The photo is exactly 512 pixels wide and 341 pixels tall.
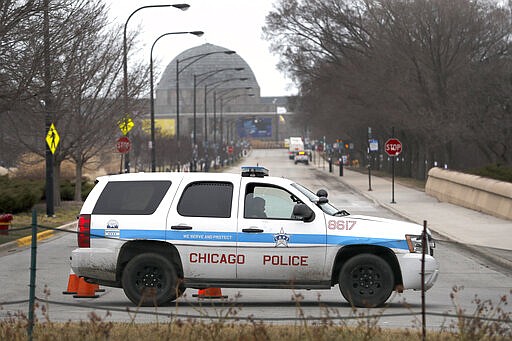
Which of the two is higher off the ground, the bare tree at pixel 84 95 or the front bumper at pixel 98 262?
the bare tree at pixel 84 95

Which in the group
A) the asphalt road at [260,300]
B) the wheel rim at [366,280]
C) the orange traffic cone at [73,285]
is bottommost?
the asphalt road at [260,300]

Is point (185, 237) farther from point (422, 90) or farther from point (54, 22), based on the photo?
point (422, 90)

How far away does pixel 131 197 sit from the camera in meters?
14.5

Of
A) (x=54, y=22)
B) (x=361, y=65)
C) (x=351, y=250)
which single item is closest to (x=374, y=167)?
(x=361, y=65)

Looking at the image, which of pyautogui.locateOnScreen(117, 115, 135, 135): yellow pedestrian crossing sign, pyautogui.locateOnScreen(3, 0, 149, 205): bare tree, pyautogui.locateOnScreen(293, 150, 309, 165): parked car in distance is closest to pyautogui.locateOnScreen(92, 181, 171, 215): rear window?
pyautogui.locateOnScreen(3, 0, 149, 205): bare tree

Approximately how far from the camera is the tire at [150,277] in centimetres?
1395

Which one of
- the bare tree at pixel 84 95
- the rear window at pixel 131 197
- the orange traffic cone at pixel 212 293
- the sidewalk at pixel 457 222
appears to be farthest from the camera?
the bare tree at pixel 84 95

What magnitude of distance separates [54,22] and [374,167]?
267ft

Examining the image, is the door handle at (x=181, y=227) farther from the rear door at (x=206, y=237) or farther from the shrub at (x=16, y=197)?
the shrub at (x=16, y=197)

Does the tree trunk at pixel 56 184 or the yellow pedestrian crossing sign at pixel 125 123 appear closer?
the tree trunk at pixel 56 184

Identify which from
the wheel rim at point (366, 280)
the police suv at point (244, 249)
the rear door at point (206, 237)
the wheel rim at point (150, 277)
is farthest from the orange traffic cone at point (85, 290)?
the wheel rim at point (366, 280)

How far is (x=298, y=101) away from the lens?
9681 cm

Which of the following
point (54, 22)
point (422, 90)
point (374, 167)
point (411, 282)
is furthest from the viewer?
point (374, 167)

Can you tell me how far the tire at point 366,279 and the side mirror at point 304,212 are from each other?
0.80m
